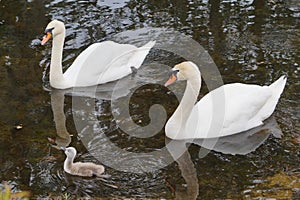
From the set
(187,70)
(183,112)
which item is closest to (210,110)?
(183,112)

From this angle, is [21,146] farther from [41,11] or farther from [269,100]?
[41,11]

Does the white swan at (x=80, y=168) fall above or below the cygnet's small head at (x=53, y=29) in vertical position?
below

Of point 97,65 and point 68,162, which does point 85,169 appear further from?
point 97,65

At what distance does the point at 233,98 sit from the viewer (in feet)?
21.9

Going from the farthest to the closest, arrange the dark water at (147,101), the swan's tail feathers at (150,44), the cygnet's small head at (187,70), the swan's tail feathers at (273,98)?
the swan's tail feathers at (150,44) < the swan's tail feathers at (273,98) < the cygnet's small head at (187,70) < the dark water at (147,101)

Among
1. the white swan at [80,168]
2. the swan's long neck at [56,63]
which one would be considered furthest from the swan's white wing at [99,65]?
the white swan at [80,168]

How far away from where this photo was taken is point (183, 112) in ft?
21.8

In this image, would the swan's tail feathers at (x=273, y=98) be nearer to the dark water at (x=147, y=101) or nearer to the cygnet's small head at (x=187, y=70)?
the dark water at (x=147, y=101)

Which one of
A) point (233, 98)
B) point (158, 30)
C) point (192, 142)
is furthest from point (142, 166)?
point (158, 30)

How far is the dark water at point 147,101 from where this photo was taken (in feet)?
19.3

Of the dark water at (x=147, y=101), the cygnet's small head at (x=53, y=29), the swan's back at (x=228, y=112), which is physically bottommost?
the dark water at (x=147, y=101)

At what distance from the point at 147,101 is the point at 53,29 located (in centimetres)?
166

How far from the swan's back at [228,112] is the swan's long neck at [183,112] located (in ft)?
0.25

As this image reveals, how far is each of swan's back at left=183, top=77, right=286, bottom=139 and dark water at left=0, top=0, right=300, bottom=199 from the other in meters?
0.16
